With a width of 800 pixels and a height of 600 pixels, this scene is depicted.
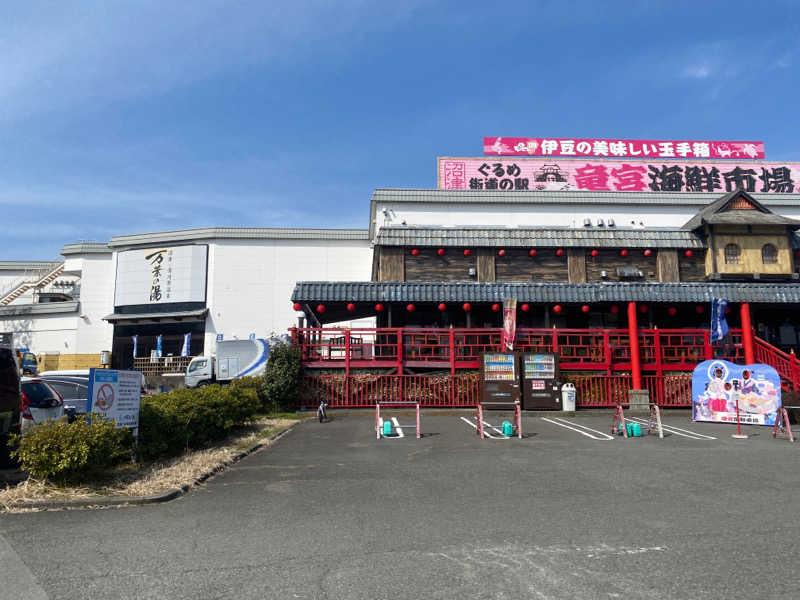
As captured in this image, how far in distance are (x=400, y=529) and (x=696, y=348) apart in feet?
67.7

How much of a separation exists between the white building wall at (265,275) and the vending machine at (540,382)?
75.0ft

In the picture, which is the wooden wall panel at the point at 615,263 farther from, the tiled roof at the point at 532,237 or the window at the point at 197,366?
the window at the point at 197,366

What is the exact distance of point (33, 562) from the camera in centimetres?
529

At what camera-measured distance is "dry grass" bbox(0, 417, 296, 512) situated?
766cm

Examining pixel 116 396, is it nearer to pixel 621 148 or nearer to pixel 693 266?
pixel 693 266

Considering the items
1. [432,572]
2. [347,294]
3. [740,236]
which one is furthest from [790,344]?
[432,572]

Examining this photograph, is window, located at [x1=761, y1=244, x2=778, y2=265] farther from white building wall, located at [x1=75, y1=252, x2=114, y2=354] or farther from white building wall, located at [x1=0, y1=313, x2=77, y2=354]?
white building wall, located at [x1=0, y1=313, x2=77, y2=354]

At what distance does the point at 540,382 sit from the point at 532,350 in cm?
155

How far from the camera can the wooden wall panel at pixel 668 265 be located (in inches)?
1075

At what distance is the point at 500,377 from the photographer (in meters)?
20.1

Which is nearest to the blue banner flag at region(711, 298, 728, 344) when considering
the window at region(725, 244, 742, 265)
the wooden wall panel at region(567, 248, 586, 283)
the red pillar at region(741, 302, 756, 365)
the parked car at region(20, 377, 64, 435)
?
the red pillar at region(741, 302, 756, 365)

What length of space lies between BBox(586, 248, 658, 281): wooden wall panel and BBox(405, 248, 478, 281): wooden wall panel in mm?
5634

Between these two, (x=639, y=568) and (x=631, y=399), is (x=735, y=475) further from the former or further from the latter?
(x=631, y=399)

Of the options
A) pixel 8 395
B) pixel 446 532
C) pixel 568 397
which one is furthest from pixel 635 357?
pixel 8 395
